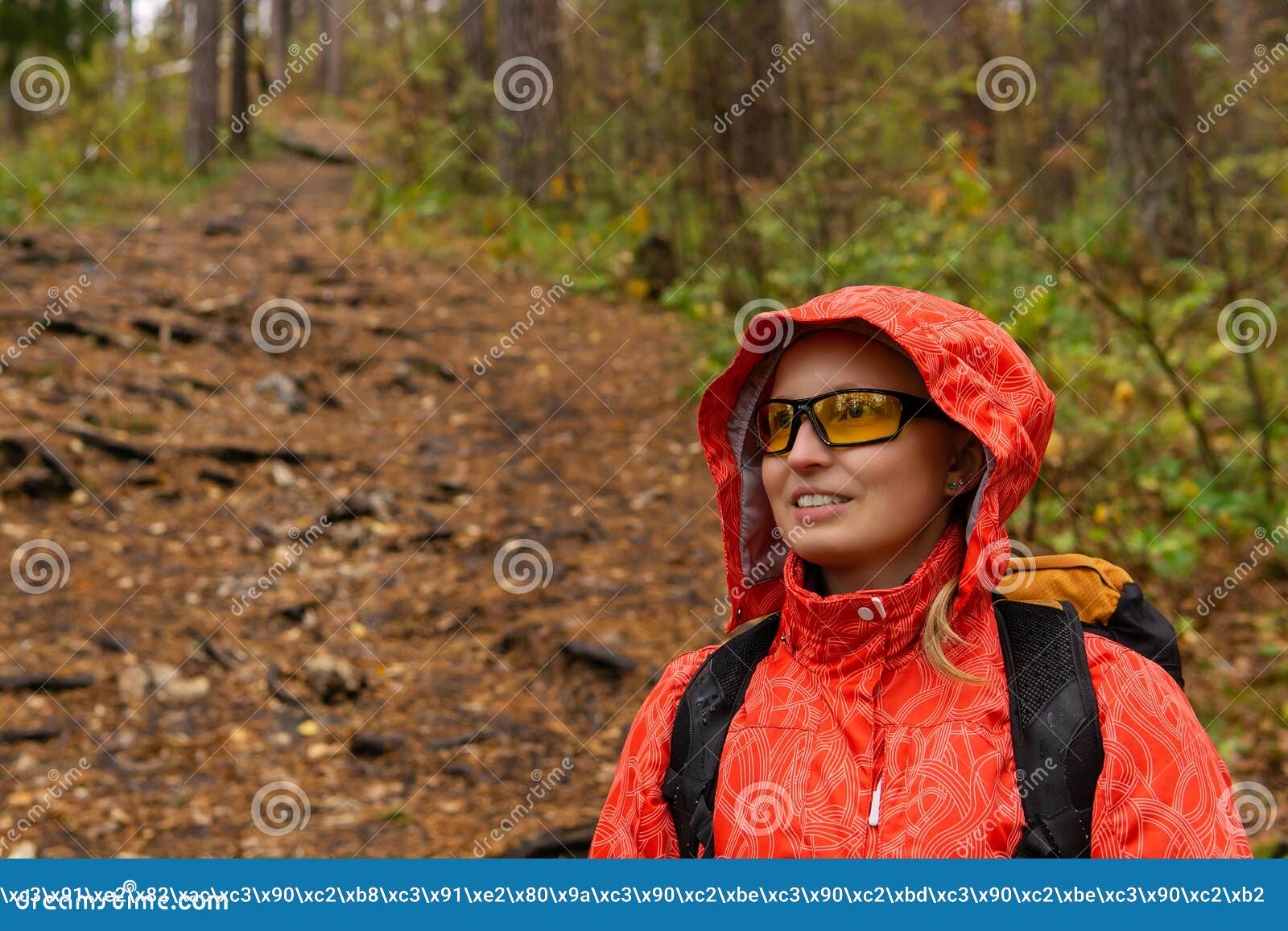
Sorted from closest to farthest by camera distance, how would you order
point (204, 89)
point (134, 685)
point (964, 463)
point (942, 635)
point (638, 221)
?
point (942, 635)
point (964, 463)
point (134, 685)
point (638, 221)
point (204, 89)

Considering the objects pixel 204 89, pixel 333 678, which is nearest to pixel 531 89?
pixel 204 89

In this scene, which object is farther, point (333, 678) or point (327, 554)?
point (327, 554)

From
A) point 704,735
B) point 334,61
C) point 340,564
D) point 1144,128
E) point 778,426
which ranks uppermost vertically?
point 334,61

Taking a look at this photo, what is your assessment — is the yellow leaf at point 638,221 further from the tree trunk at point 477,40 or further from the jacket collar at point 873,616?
the jacket collar at point 873,616

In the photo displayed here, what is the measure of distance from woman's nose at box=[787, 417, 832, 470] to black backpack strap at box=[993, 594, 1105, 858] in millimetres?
389

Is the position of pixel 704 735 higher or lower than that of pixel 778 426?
lower

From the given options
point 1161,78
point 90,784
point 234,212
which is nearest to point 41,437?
point 90,784

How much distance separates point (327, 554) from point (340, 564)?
0.43 feet

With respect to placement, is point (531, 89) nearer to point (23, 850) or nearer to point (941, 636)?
point (23, 850)

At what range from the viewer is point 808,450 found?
1796 millimetres

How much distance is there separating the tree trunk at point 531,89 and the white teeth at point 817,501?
33.5ft

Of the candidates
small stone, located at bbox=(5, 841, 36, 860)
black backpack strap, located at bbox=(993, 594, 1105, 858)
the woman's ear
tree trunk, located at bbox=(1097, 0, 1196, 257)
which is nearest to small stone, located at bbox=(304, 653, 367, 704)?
small stone, located at bbox=(5, 841, 36, 860)

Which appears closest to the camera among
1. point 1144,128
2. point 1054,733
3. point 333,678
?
point 1054,733

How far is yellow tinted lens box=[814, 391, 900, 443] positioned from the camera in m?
1.79
